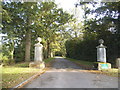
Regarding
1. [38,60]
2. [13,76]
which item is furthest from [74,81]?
[38,60]

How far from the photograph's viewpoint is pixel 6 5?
18078mm

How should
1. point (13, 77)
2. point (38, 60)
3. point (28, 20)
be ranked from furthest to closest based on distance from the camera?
point (28, 20)
point (38, 60)
point (13, 77)

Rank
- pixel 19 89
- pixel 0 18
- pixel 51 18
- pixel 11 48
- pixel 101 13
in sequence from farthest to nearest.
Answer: pixel 11 48, pixel 51 18, pixel 101 13, pixel 0 18, pixel 19 89

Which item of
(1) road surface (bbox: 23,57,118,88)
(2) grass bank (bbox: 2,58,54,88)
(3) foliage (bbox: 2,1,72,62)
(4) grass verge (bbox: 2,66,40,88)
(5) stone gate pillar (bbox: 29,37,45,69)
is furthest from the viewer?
(3) foliage (bbox: 2,1,72,62)

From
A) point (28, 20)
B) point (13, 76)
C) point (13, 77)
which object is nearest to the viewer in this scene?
point (13, 77)

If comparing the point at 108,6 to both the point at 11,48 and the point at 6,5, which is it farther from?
the point at 11,48

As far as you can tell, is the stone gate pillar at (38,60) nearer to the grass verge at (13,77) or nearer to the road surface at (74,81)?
the grass verge at (13,77)

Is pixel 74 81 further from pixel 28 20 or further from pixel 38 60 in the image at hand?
pixel 28 20

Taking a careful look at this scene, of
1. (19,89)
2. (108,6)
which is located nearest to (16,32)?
(108,6)

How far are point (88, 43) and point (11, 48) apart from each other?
12497 millimetres

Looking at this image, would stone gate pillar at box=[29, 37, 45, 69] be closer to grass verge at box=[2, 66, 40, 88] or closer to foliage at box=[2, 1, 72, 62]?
grass verge at box=[2, 66, 40, 88]

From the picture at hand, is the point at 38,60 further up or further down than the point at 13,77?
further up

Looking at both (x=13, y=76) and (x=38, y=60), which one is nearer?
(x=13, y=76)

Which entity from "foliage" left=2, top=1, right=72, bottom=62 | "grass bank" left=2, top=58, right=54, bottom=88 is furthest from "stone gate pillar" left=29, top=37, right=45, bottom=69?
"foliage" left=2, top=1, right=72, bottom=62
